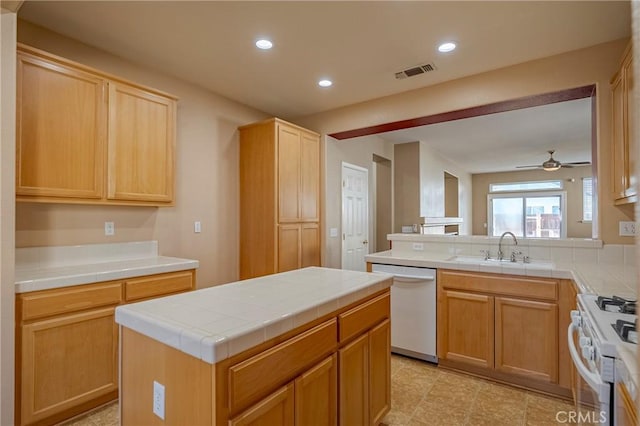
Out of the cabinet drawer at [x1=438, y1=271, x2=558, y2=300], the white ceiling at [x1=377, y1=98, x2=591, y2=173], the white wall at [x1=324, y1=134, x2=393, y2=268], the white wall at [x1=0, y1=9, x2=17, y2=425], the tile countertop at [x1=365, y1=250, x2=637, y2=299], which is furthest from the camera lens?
the white ceiling at [x1=377, y1=98, x2=591, y2=173]

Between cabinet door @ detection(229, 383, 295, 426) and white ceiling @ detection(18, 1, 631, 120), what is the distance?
7.31 ft

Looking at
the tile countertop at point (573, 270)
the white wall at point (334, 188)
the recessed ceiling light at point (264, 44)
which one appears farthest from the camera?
the white wall at point (334, 188)

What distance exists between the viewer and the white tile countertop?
2006 mm

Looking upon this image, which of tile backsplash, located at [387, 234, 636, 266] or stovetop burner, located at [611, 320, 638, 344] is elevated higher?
tile backsplash, located at [387, 234, 636, 266]

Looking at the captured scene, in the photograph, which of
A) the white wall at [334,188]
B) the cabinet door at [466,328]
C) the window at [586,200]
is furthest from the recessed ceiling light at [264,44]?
the window at [586,200]

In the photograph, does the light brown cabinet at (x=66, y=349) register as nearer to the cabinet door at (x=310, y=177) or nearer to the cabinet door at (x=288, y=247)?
the cabinet door at (x=288, y=247)

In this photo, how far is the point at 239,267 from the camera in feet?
12.6

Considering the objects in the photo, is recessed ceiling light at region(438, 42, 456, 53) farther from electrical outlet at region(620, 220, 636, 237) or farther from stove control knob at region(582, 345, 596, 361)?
stove control knob at region(582, 345, 596, 361)

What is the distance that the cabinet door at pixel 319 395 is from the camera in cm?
131

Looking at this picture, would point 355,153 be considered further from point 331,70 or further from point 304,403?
point 304,403

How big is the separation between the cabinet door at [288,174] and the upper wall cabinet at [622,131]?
2.81 meters

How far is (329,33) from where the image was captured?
Result: 2.46 m

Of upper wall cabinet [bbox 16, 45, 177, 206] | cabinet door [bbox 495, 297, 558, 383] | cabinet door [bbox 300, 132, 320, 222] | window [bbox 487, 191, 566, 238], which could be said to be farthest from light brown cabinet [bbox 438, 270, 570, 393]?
window [bbox 487, 191, 566, 238]

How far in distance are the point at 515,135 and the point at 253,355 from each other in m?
5.89
